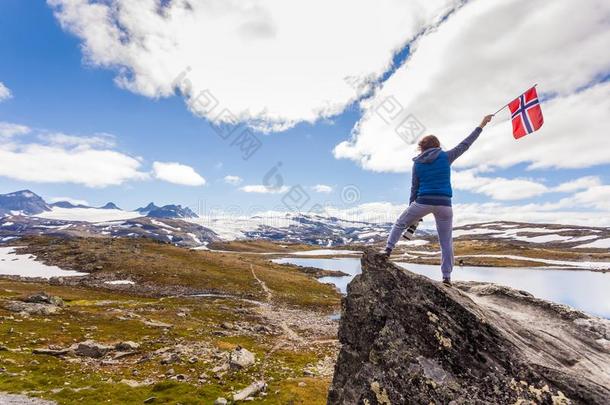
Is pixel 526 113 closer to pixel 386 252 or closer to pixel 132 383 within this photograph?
pixel 386 252

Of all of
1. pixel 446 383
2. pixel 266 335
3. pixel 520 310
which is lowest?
pixel 266 335

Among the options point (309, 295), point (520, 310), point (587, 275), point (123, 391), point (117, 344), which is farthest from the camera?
point (587, 275)

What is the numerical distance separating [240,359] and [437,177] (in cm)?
2881

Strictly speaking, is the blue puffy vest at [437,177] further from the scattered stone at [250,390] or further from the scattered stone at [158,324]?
the scattered stone at [158,324]

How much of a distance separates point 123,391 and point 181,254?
119 meters

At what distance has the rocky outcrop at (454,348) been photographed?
32.1 feet

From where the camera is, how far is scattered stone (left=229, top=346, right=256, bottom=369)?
1313 inches

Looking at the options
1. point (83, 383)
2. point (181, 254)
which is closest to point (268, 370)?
point (83, 383)

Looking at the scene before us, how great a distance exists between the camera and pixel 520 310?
1377cm

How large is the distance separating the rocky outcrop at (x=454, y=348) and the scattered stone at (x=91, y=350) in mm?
31416

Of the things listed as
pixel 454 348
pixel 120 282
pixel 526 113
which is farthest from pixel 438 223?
pixel 120 282

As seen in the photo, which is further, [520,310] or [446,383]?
[520,310]

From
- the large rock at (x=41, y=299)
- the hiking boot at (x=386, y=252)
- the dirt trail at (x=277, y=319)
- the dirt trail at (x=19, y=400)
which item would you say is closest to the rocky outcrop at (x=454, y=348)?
the hiking boot at (x=386, y=252)

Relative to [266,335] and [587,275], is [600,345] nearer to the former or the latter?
[266,335]
